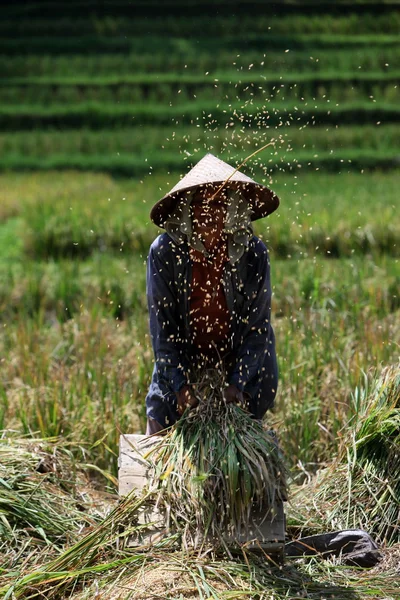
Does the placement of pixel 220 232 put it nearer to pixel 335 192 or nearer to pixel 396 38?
pixel 335 192

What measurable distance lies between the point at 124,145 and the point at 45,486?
1199 cm

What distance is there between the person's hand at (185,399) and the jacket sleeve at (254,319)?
149mm

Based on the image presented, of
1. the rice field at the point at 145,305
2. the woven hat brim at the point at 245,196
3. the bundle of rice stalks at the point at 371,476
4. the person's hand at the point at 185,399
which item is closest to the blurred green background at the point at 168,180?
the rice field at the point at 145,305

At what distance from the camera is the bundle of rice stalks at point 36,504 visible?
3.18 m

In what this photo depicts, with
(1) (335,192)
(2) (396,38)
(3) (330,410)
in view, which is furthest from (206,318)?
(2) (396,38)

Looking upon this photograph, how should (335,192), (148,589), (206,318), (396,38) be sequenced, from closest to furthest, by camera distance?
(148,589)
(206,318)
(335,192)
(396,38)

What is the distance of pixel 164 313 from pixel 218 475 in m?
0.63

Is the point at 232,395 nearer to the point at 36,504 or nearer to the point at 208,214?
the point at 208,214

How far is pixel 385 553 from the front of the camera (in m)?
3.26

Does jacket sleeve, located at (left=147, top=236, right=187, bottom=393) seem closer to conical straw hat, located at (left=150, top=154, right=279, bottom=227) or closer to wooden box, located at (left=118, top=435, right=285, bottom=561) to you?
conical straw hat, located at (left=150, top=154, right=279, bottom=227)

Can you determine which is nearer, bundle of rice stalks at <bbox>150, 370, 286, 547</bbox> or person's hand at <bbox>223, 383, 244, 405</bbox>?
bundle of rice stalks at <bbox>150, 370, 286, 547</bbox>

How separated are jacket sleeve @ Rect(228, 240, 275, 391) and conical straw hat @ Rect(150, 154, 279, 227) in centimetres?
14

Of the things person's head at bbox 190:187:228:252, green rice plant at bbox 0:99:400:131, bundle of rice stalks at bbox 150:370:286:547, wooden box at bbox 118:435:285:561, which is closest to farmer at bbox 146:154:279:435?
person's head at bbox 190:187:228:252

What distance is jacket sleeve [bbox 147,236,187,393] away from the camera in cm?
325
